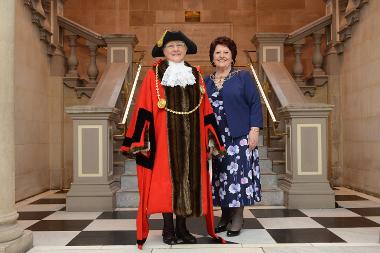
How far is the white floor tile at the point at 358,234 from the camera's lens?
3.11 meters

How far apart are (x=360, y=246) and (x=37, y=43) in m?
4.83

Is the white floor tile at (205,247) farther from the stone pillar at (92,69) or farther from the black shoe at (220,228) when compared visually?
the stone pillar at (92,69)

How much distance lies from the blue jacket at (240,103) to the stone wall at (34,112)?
2916 mm

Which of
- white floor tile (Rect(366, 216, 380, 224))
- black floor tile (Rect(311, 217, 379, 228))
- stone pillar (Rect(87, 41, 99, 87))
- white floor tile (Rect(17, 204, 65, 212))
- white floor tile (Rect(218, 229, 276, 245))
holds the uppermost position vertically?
stone pillar (Rect(87, 41, 99, 87))

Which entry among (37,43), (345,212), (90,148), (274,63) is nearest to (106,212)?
(90,148)

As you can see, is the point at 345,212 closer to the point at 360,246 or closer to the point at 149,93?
the point at 360,246

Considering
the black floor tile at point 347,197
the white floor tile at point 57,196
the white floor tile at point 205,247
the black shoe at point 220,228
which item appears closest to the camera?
the white floor tile at point 205,247

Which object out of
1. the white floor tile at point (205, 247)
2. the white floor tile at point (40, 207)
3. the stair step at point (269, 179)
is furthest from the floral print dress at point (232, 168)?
the white floor tile at point (40, 207)

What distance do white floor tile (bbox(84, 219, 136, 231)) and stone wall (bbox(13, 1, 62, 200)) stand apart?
1.76 metres

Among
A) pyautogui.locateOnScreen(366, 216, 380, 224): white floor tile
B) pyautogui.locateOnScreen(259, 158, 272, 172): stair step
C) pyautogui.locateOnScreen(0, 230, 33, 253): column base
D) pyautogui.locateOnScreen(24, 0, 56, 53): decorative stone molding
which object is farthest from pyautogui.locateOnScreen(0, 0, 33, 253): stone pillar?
pyautogui.locateOnScreen(24, 0, 56, 53): decorative stone molding

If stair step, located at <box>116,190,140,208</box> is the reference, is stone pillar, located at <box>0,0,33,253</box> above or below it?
above

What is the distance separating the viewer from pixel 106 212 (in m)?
4.38

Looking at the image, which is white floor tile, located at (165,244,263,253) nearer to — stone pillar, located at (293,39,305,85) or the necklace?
the necklace

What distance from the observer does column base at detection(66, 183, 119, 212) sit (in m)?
4.44
